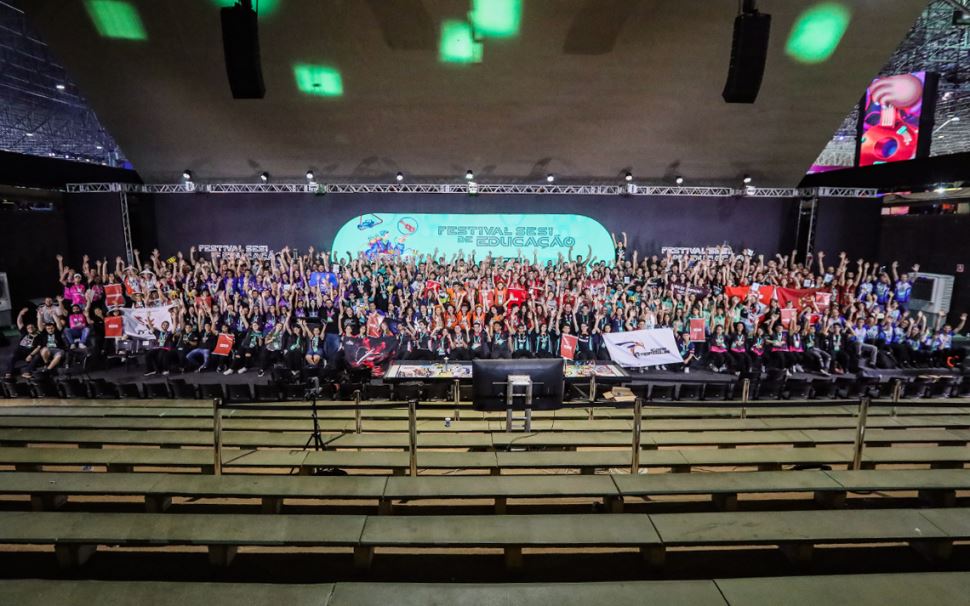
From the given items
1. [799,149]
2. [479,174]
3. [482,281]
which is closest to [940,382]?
[799,149]

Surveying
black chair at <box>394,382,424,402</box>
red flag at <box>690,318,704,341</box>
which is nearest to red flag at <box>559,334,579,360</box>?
black chair at <box>394,382,424,402</box>

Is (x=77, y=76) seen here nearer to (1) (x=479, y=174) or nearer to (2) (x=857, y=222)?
(1) (x=479, y=174)

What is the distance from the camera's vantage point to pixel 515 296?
42.8 feet

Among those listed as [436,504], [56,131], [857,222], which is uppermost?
[56,131]

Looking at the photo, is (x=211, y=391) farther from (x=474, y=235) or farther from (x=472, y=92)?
(x=474, y=235)

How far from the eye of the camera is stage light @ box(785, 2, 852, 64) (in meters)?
9.09

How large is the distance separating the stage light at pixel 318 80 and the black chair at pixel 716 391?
10774 millimetres

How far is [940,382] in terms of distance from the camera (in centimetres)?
978

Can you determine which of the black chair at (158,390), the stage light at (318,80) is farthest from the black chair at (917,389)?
the black chair at (158,390)

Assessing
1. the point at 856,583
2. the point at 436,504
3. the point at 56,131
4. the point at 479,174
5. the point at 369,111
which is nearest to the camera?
the point at 856,583

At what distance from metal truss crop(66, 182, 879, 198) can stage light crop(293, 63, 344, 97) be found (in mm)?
3607

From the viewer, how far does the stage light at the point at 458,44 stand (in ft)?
30.2

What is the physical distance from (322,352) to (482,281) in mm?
4791

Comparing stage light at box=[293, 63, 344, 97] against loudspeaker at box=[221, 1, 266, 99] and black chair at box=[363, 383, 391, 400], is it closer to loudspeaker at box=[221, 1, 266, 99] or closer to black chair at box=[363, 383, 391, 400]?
loudspeaker at box=[221, 1, 266, 99]
